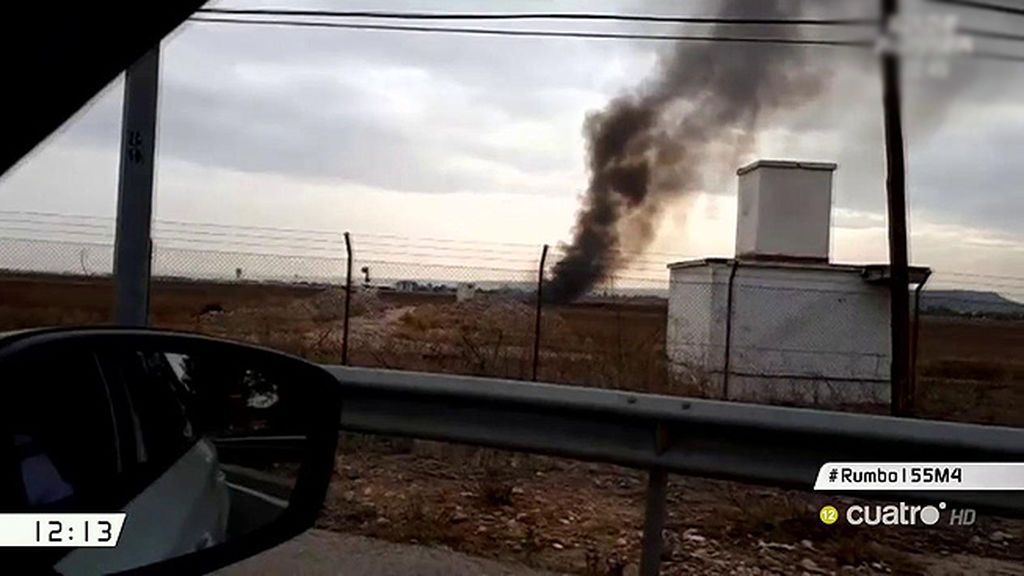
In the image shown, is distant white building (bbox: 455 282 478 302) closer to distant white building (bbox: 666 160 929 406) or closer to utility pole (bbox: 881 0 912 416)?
distant white building (bbox: 666 160 929 406)

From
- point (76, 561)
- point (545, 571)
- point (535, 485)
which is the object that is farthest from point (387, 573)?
point (76, 561)

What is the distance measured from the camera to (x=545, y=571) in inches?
189

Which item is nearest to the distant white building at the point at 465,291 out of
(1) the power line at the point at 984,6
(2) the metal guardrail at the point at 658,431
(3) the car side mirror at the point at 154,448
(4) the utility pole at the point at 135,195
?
(2) the metal guardrail at the point at 658,431

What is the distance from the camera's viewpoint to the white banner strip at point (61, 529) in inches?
65.2

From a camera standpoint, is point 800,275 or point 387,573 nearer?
point 387,573

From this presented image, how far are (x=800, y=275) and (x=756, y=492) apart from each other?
11.1m

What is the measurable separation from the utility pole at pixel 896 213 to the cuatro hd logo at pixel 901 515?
1425 mm

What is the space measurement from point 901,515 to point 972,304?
5149 mm

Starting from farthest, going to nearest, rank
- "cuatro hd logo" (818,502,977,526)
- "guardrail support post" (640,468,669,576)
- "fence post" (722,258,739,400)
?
"fence post" (722,258,739,400) → "guardrail support post" (640,468,669,576) → "cuatro hd logo" (818,502,977,526)

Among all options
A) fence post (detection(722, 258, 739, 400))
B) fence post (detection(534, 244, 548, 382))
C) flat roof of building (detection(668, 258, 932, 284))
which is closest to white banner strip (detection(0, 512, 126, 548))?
fence post (detection(534, 244, 548, 382))

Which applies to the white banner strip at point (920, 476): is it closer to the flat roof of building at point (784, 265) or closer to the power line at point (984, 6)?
the power line at point (984, 6)

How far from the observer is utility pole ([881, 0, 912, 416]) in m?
2.15

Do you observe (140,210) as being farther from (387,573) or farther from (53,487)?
(53,487)

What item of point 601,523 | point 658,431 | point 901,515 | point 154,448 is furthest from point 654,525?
point 154,448
